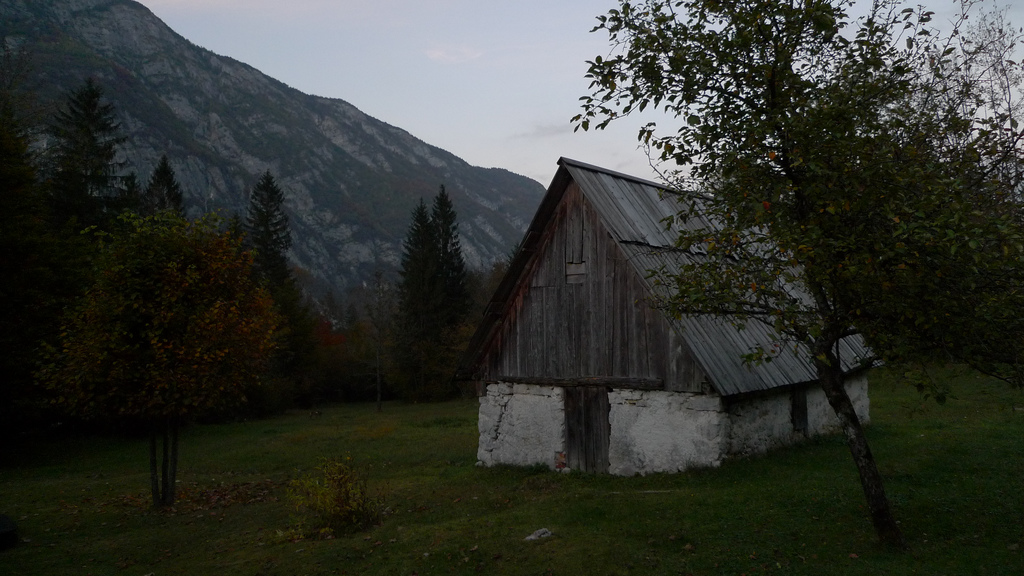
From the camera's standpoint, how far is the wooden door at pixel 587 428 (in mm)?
15203

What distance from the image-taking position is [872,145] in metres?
7.69

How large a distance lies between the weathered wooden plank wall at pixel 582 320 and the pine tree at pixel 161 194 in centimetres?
3084

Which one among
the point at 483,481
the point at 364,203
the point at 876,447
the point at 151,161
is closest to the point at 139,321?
the point at 483,481

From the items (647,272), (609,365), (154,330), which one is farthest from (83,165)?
(647,272)

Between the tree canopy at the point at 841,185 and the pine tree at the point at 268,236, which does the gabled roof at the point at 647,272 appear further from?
the pine tree at the point at 268,236

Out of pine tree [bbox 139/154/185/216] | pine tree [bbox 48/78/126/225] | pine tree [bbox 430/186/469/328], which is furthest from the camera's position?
pine tree [bbox 430/186/469/328]

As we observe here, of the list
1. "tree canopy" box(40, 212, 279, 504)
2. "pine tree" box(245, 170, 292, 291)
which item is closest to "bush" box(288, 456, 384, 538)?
"tree canopy" box(40, 212, 279, 504)

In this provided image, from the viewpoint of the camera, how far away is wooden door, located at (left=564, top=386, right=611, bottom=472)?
599 inches

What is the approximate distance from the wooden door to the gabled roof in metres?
2.74

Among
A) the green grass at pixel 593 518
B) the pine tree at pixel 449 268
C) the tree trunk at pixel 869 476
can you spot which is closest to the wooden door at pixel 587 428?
the green grass at pixel 593 518

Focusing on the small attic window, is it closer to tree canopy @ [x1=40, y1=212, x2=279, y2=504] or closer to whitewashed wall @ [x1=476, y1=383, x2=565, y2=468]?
whitewashed wall @ [x1=476, y1=383, x2=565, y2=468]

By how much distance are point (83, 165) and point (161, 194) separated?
7.64 meters

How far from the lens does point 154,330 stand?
44.5 ft

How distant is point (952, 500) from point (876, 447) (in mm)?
5330
